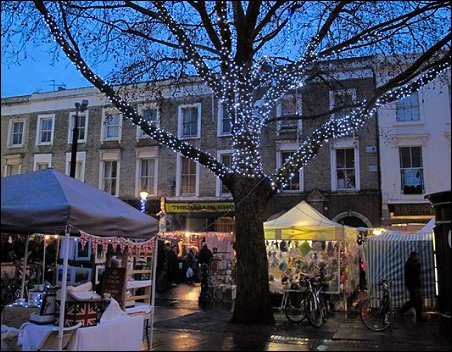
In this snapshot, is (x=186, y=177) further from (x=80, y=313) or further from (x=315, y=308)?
(x=80, y=313)

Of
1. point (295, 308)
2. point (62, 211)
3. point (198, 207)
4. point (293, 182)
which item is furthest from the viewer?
point (198, 207)

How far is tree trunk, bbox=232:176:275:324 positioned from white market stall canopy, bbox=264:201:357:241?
359 cm

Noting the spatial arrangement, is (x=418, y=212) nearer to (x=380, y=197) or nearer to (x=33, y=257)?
(x=380, y=197)

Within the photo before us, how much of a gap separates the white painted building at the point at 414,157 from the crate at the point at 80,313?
17341 mm

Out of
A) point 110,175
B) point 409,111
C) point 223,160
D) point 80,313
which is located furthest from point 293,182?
point 80,313

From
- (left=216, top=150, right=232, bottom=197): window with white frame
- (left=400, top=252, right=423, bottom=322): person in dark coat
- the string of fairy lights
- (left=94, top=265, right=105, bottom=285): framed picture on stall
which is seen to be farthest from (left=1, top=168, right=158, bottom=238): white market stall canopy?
(left=216, top=150, right=232, bottom=197): window with white frame

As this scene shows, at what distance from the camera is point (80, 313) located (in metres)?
6.66

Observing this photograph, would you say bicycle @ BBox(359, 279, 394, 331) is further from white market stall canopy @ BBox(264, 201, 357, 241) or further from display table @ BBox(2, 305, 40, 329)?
display table @ BBox(2, 305, 40, 329)

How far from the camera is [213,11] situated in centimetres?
1152

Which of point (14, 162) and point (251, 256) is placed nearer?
point (251, 256)

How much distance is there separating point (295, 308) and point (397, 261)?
338 cm

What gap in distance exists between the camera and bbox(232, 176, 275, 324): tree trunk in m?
10.8

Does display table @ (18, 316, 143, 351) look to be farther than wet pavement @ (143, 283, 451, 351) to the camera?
No

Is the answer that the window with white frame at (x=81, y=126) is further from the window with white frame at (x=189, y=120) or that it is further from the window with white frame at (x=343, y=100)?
the window with white frame at (x=343, y=100)
